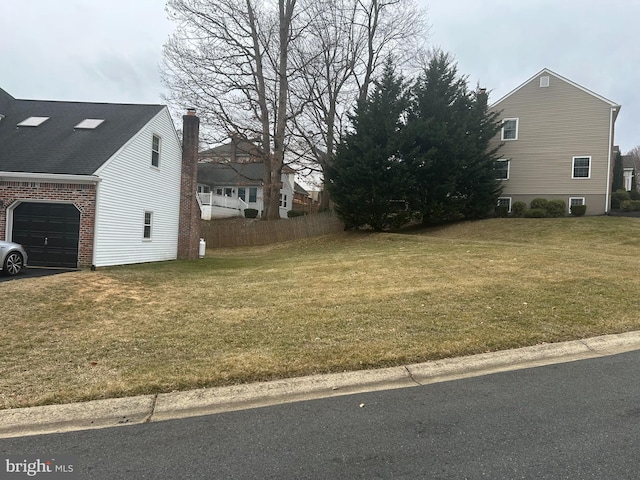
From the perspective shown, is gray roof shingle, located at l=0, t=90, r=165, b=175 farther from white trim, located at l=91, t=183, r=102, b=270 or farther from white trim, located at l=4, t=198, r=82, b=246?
white trim, located at l=4, t=198, r=82, b=246

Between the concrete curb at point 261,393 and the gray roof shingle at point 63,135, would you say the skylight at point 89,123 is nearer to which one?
the gray roof shingle at point 63,135

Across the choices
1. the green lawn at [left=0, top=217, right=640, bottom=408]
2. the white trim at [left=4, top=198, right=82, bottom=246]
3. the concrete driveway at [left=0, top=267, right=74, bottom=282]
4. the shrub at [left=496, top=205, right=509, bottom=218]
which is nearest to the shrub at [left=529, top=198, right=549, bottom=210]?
the shrub at [left=496, top=205, right=509, bottom=218]

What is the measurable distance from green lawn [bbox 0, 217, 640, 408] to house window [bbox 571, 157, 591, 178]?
663 inches

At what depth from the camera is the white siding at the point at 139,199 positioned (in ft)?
46.7

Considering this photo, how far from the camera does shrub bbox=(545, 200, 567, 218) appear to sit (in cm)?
2547

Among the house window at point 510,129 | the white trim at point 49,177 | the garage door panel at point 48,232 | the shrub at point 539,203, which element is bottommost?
the garage door panel at point 48,232

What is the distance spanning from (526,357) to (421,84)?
24.0m

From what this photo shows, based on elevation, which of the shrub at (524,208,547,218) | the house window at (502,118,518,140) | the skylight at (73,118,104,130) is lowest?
the shrub at (524,208,547,218)

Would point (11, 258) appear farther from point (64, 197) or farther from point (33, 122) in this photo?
point (33, 122)

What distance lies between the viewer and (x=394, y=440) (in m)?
3.33

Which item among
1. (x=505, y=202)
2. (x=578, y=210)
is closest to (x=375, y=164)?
(x=505, y=202)

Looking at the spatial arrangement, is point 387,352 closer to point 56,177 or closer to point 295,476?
point 295,476

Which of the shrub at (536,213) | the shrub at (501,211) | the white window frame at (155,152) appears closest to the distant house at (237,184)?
the shrub at (501,211)

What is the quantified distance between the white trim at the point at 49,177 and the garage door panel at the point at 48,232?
0.83 metres
